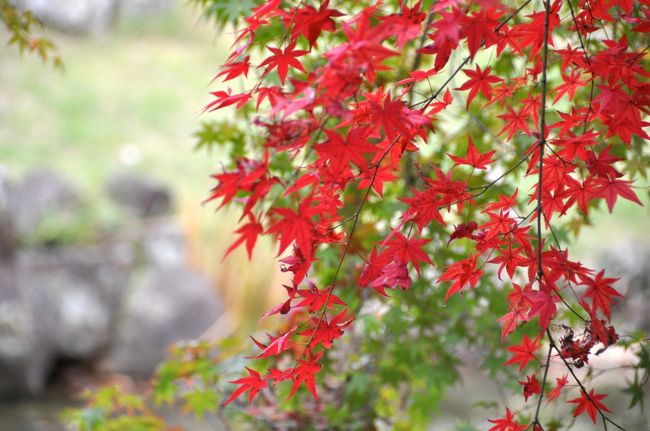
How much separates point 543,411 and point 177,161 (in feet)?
12.8

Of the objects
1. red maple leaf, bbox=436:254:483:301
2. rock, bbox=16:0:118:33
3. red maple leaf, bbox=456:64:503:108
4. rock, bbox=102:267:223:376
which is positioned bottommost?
red maple leaf, bbox=436:254:483:301

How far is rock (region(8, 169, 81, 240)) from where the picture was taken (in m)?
3.82

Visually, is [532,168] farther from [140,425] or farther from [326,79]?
[140,425]

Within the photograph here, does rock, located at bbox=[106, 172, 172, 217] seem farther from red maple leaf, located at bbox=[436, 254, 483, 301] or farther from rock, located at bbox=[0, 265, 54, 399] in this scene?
red maple leaf, located at bbox=[436, 254, 483, 301]

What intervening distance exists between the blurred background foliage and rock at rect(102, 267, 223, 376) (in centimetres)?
9

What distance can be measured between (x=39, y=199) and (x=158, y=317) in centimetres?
92

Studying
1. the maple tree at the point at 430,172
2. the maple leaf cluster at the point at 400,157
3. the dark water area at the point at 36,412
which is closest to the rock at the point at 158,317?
the dark water area at the point at 36,412

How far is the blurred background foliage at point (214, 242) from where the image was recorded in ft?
5.09

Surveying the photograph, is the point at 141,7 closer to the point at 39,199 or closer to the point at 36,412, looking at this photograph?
the point at 39,199

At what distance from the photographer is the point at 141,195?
4453 mm

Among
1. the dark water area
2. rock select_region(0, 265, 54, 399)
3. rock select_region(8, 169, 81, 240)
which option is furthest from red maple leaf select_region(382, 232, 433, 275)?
rock select_region(8, 169, 81, 240)

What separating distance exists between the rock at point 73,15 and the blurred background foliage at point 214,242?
0.44 feet

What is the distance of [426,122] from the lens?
810 mm

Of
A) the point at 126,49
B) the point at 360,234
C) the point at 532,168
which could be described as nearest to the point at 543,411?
the point at 360,234
